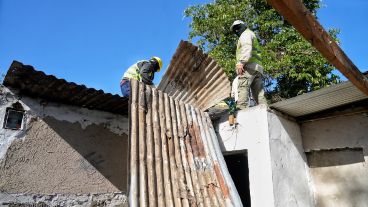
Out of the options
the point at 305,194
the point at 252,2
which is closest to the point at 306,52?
the point at 252,2

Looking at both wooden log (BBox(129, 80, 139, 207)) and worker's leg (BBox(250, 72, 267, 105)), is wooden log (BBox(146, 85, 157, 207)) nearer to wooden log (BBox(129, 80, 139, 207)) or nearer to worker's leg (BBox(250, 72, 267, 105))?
wooden log (BBox(129, 80, 139, 207))

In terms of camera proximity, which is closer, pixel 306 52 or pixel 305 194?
pixel 305 194

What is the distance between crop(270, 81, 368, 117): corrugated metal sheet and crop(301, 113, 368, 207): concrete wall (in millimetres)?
288

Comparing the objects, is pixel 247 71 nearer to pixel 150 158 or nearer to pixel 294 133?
pixel 294 133

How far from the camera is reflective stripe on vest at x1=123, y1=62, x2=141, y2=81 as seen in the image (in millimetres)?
5660

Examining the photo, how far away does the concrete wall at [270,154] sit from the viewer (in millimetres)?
3986

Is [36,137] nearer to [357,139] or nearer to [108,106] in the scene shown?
[108,106]

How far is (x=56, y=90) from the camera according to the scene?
4.11 metres

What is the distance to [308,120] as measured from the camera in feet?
15.9

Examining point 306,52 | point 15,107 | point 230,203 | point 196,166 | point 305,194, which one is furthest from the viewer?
point 306,52

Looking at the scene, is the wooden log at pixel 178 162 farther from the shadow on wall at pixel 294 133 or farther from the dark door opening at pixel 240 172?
the dark door opening at pixel 240 172

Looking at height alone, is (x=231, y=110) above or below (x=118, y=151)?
above

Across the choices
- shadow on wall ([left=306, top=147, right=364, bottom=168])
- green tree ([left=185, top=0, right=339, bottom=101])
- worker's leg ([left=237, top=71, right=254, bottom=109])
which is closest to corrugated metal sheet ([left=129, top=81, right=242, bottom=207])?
worker's leg ([left=237, top=71, right=254, bottom=109])

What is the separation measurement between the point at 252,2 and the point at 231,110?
28.3 feet
